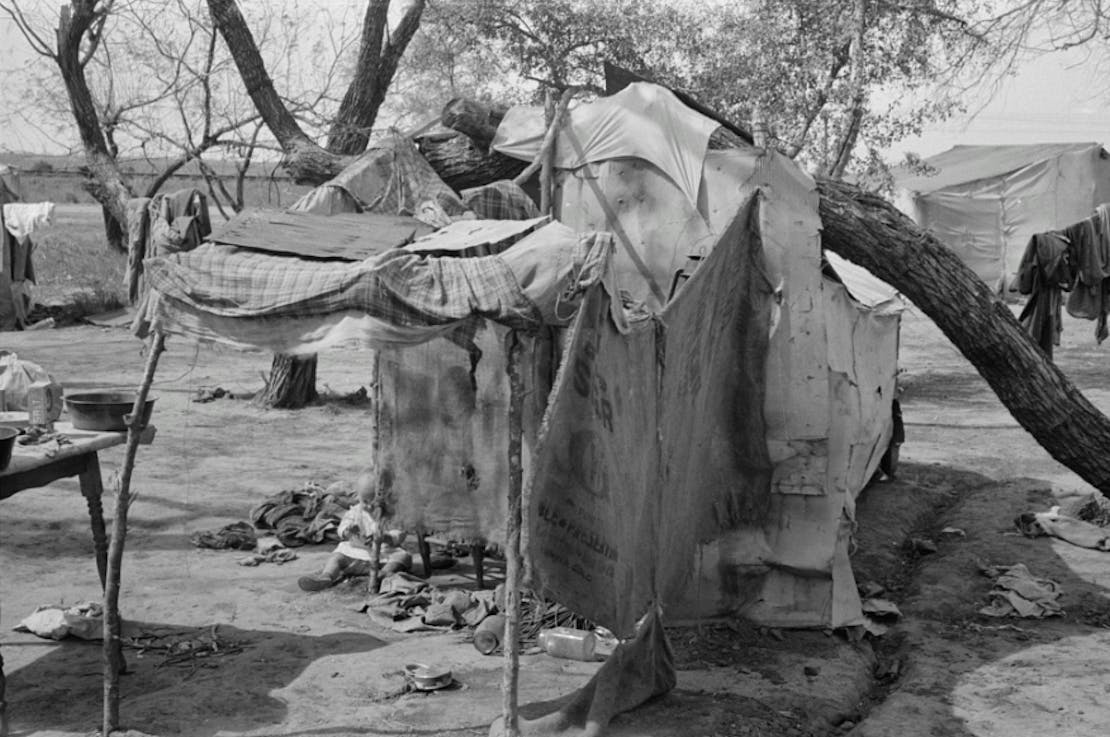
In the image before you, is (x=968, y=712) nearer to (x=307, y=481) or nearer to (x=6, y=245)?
(x=307, y=481)

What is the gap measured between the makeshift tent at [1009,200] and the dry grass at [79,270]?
1687cm

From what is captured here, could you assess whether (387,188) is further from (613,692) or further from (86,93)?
(86,93)

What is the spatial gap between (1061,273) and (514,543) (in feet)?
32.1

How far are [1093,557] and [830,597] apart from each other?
8.99 ft

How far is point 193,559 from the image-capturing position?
299 inches

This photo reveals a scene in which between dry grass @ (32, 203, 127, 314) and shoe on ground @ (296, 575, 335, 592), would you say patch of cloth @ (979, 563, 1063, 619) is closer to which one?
shoe on ground @ (296, 575, 335, 592)

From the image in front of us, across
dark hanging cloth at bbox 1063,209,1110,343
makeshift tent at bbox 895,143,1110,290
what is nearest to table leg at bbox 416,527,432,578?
dark hanging cloth at bbox 1063,209,1110,343

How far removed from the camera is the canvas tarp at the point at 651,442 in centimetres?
456

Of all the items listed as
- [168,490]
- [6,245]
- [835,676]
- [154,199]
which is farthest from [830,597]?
[6,245]

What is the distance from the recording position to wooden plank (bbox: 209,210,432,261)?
4.87 meters

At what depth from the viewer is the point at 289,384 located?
12211mm

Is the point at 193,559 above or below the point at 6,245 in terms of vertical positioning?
below

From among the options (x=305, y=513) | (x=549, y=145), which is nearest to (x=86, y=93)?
(x=305, y=513)

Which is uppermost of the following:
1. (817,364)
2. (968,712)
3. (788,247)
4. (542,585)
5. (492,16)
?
(492,16)
